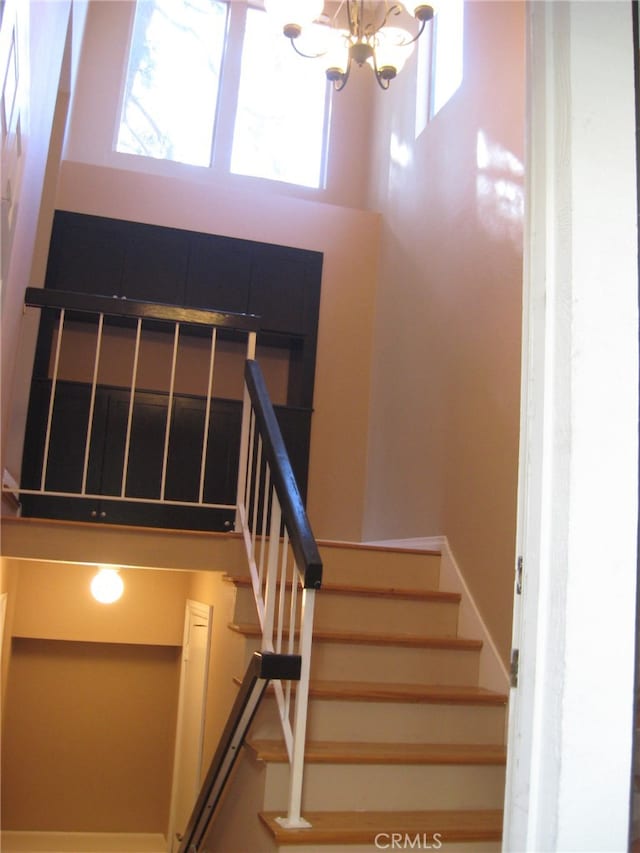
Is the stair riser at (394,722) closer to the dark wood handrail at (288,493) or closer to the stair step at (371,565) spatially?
the dark wood handrail at (288,493)

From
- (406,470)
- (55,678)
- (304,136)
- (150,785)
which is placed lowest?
(150,785)

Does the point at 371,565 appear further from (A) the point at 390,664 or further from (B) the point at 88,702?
(B) the point at 88,702

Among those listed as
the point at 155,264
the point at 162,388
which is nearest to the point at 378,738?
the point at 162,388

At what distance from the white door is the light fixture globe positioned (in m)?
0.45

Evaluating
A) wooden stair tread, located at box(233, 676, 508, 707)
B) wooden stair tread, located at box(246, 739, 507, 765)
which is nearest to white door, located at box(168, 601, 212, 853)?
wooden stair tread, located at box(233, 676, 508, 707)

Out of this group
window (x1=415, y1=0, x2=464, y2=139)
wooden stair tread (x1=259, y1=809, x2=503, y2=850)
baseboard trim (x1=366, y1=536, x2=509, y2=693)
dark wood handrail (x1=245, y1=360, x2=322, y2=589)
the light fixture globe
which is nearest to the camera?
wooden stair tread (x1=259, y1=809, x2=503, y2=850)

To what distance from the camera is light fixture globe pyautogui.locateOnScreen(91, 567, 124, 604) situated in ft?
16.1

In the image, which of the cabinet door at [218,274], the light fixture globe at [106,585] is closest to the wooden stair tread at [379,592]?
the light fixture globe at [106,585]

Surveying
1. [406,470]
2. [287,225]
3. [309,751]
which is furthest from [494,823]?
[287,225]

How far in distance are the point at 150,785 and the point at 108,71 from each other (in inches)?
204

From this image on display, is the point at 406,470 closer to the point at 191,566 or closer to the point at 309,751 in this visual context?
the point at 191,566

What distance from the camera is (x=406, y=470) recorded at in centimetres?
504

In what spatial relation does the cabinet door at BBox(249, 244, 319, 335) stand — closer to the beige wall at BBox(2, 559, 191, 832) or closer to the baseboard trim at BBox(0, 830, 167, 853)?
the beige wall at BBox(2, 559, 191, 832)

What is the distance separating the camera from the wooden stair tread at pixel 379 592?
3.30 meters
